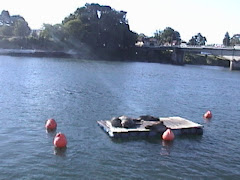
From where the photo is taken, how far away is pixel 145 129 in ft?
104

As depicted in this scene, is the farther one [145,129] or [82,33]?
[82,33]

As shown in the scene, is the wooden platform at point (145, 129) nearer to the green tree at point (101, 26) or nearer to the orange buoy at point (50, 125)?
the orange buoy at point (50, 125)

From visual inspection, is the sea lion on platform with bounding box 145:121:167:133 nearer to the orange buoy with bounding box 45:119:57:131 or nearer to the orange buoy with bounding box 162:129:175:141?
the orange buoy with bounding box 162:129:175:141

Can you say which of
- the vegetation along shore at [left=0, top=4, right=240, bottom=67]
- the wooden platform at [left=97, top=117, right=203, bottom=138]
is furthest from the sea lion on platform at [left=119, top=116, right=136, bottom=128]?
the vegetation along shore at [left=0, top=4, right=240, bottom=67]

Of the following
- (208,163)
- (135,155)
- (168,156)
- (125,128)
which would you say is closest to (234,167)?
(208,163)

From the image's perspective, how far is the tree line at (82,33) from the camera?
6501 inches

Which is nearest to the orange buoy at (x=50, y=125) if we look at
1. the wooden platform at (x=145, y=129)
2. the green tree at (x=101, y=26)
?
the wooden platform at (x=145, y=129)

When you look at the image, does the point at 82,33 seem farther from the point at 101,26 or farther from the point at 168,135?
the point at 168,135

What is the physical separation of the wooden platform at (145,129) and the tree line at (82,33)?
13559 centimetres

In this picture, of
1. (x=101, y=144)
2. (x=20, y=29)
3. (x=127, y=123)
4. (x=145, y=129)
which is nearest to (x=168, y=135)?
(x=145, y=129)

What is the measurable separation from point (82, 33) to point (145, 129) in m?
140

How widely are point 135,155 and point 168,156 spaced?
2.79m

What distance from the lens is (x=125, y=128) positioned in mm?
31484

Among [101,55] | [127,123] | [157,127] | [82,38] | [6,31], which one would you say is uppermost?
[6,31]
